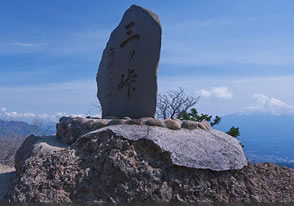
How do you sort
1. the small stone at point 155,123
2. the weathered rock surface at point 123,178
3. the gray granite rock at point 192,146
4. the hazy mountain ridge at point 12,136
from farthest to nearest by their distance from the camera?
the hazy mountain ridge at point 12,136 → the small stone at point 155,123 → the gray granite rock at point 192,146 → the weathered rock surface at point 123,178

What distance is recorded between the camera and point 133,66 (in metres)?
5.73

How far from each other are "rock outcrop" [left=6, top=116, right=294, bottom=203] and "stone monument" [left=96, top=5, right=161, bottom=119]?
4.75 ft

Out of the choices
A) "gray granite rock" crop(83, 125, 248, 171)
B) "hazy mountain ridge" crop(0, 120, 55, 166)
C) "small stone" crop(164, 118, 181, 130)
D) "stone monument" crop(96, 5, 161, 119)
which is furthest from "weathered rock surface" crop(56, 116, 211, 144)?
"hazy mountain ridge" crop(0, 120, 55, 166)

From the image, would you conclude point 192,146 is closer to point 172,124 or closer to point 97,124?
point 172,124

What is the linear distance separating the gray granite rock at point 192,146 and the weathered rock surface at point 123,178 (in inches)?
1.9

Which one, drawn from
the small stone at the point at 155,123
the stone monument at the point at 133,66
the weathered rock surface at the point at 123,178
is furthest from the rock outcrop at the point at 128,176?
the stone monument at the point at 133,66

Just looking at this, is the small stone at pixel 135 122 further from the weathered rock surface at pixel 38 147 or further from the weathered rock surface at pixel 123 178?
the weathered rock surface at pixel 38 147

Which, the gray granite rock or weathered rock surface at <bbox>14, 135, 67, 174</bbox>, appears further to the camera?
weathered rock surface at <bbox>14, 135, 67, 174</bbox>

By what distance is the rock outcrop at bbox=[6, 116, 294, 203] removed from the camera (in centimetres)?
346

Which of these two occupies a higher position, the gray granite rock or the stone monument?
the stone monument

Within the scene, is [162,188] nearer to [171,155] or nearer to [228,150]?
[171,155]

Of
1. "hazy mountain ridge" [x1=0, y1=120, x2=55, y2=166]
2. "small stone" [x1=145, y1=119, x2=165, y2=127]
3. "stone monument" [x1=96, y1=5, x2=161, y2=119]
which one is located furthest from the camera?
"hazy mountain ridge" [x1=0, y1=120, x2=55, y2=166]

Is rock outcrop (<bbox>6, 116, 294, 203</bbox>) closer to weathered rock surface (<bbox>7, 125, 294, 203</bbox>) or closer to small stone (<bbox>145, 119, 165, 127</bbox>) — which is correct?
weathered rock surface (<bbox>7, 125, 294, 203</bbox>)

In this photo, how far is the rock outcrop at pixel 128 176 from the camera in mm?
3465
